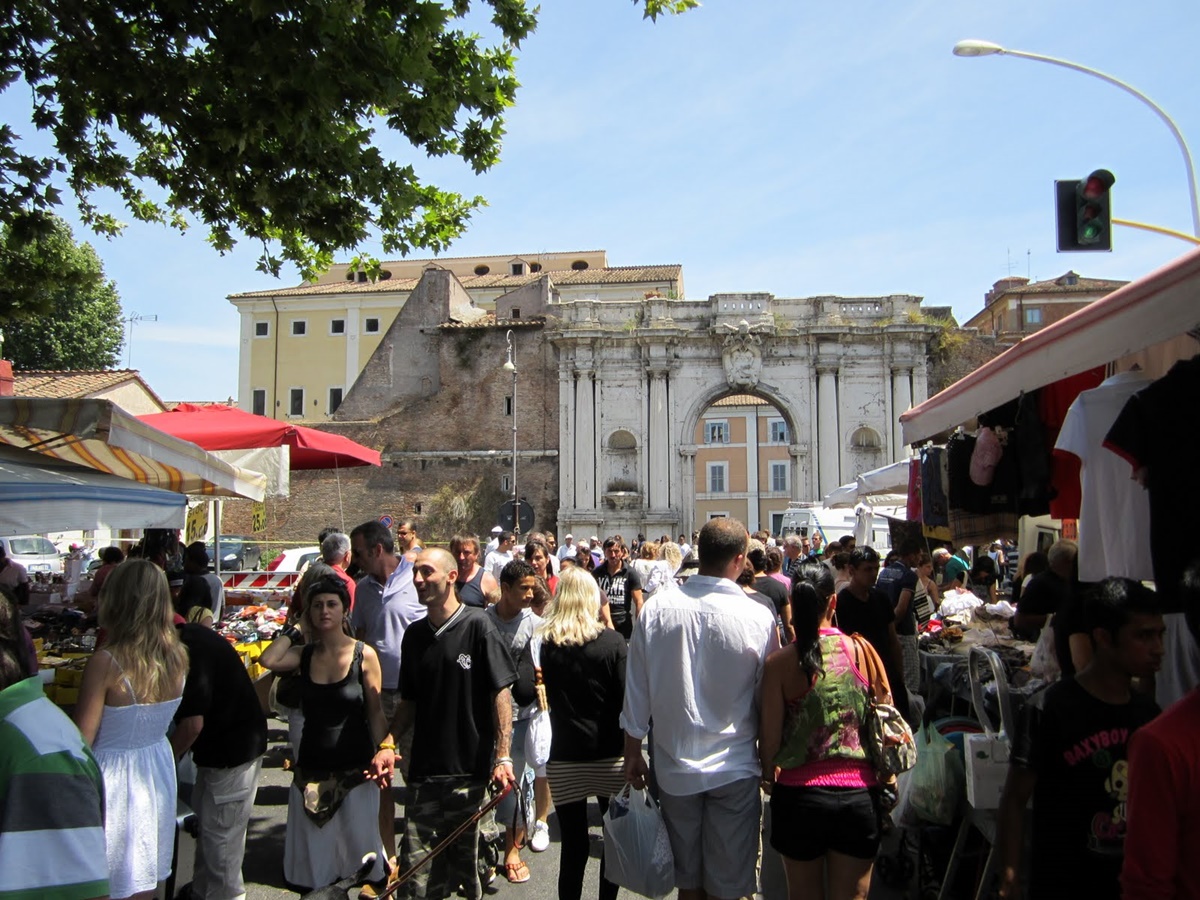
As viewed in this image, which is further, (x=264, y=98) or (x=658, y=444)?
(x=658, y=444)

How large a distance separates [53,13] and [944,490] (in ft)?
22.5

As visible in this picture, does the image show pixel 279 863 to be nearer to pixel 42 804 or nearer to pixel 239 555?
pixel 42 804

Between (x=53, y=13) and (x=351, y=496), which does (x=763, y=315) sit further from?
(x=53, y=13)

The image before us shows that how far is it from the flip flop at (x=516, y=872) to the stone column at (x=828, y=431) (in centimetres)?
3100

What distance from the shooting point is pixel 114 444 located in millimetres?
6059

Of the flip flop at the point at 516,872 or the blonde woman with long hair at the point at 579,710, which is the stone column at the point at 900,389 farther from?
the blonde woman with long hair at the point at 579,710

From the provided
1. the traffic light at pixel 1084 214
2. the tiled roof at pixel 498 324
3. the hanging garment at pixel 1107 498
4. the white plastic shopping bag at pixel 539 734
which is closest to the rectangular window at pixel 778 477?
the tiled roof at pixel 498 324

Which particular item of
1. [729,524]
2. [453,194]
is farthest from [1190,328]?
[453,194]

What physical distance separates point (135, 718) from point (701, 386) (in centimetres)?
3365

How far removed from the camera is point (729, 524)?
4145 mm

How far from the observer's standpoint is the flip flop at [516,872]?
17.5ft

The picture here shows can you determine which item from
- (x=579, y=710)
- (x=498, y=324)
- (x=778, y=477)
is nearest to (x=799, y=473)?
(x=778, y=477)

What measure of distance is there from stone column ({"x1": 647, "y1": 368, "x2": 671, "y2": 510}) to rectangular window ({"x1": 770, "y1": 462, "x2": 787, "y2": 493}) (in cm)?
1222

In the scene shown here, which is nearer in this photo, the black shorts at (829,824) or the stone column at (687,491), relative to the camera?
the black shorts at (829,824)
